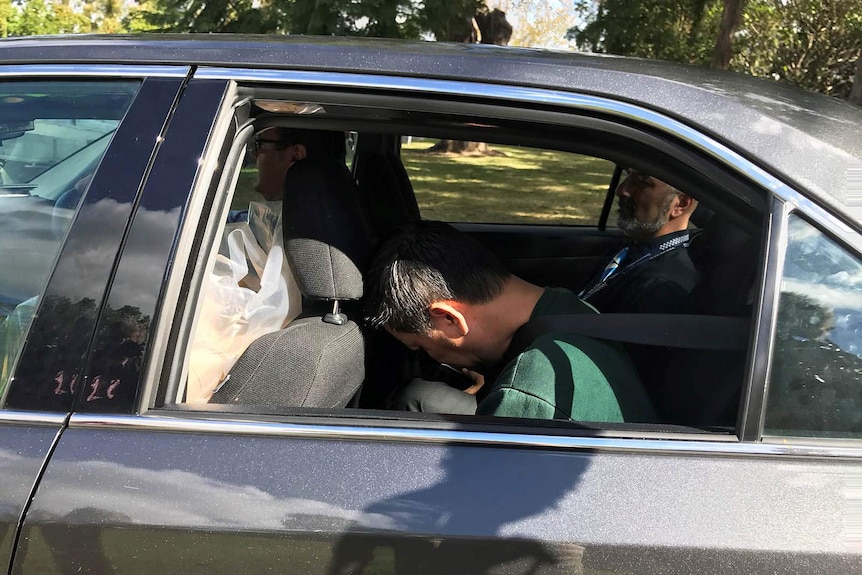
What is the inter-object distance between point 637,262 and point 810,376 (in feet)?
4.11

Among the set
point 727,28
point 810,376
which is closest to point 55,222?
point 810,376

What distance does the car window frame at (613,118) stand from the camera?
1199 mm

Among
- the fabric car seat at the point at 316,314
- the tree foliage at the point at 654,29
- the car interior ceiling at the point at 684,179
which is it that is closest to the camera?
the car interior ceiling at the point at 684,179

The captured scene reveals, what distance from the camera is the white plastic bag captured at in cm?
167

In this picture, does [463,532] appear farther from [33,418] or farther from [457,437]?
[33,418]

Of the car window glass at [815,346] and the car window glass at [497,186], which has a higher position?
the car window glass at [815,346]

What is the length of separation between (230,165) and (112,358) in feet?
1.49

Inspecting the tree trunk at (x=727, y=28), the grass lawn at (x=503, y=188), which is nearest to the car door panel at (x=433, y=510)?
the grass lawn at (x=503, y=188)

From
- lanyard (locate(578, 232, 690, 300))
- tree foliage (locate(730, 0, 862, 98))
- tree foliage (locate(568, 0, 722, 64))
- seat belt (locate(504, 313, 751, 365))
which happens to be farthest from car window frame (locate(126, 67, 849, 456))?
tree foliage (locate(730, 0, 862, 98))

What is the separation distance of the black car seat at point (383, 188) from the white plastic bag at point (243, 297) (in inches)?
30.4

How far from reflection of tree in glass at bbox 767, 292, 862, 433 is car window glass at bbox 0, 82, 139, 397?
1.25 metres

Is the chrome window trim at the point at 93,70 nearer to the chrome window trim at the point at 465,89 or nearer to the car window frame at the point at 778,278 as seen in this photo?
the chrome window trim at the point at 465,89

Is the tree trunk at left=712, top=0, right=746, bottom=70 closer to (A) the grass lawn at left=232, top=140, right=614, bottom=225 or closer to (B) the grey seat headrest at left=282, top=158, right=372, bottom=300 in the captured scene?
(A) the grass lawn at left=232, top=140, right=614, bottom=225

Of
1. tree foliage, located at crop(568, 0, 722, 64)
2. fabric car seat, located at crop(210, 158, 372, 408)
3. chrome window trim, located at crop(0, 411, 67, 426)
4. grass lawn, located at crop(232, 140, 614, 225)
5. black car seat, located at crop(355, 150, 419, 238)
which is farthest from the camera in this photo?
tree foliage, located at crop(568, 0, 722, 64)
